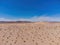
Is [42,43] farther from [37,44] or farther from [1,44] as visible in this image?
[1,44]

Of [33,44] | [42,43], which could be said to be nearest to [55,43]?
[42,43]

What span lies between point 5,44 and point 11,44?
1.05ft

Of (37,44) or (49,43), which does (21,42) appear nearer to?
(37,44)

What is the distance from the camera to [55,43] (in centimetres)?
658

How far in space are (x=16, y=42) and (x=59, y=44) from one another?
2432mm

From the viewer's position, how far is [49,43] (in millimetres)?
6574

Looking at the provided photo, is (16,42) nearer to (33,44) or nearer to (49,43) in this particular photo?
(33,44)

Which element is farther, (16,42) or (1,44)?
(16,42)

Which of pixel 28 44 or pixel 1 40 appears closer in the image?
pixel 28 44

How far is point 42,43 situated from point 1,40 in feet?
7.93

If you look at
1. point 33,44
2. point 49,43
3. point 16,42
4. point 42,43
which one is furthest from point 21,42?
point 49,43

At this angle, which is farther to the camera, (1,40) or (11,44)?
(1,40)

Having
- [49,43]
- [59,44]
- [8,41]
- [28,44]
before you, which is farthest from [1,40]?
[59,44]

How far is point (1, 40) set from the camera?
6812 millimetres
